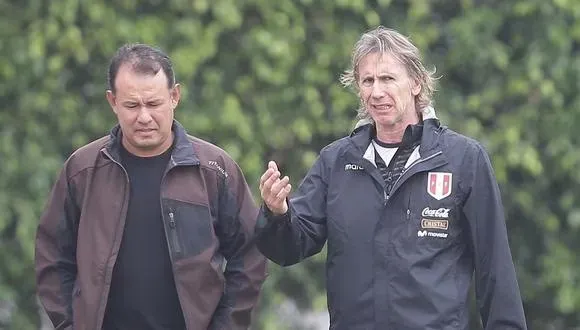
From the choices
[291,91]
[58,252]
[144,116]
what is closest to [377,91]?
[144,116]

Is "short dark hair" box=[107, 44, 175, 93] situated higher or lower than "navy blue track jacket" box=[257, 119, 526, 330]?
higher

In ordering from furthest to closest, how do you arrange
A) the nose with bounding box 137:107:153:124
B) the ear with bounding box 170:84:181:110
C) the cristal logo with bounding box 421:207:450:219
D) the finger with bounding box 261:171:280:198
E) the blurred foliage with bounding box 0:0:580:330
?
the blurred foliage with bounding box 0:0:580:330
the ear with bounding box 170:84:181:110
the nose with bounding box 137:107:153:124
the cristal logo with bounding box 421:207:450:219
the finger with bounding box 261:171:280:198

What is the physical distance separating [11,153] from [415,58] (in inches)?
139

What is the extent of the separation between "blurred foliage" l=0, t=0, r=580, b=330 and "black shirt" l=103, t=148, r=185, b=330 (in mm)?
2925

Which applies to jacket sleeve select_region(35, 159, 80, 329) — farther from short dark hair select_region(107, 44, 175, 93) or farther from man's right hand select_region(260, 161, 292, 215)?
man's right hand select_region(260, 161, 292, 215)

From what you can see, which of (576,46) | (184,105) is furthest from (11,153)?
(576,46)

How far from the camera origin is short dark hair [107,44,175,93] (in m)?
4.77

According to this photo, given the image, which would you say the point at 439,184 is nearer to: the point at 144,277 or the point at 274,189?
the point at 274,189

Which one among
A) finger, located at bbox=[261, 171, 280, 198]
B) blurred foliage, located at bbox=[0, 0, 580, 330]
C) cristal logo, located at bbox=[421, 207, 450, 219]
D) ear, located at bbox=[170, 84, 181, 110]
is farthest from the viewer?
blurred foliage, located at bbox=[0, 0, 580, 330]

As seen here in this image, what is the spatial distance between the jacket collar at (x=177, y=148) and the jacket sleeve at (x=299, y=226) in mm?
364

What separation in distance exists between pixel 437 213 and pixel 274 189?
553 millimetres

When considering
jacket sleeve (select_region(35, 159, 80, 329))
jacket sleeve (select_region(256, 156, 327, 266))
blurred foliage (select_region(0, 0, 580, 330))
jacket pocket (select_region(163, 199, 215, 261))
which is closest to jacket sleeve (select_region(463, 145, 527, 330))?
jacket sleeve (select_region(256, 156, 327, 266))

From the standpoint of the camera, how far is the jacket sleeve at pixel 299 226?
4.60 meters

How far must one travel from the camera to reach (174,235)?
4742 millimetres
